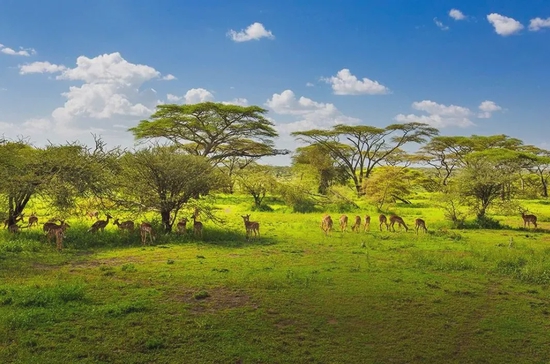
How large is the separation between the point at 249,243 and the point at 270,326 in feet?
33.5

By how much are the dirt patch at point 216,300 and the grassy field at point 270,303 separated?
5 cm

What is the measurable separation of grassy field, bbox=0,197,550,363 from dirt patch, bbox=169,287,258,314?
5cm

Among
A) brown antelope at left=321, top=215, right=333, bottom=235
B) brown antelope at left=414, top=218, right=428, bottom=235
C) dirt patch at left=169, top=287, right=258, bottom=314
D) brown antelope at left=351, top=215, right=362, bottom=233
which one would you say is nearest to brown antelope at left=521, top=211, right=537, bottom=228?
brown antelope at left=414, top=218, right=428, bottom=235

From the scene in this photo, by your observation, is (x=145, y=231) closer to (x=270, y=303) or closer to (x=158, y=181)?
(x=158, y=181)

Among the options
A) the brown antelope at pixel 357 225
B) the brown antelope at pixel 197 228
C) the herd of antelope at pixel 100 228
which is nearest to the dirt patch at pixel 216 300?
the herd of antelope at pixel 100 228

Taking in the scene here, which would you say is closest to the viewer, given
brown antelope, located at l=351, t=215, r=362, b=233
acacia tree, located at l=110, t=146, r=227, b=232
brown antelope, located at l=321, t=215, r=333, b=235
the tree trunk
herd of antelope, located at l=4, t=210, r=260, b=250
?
herd of antelope, located at l=4, t=210, r=260, b=250

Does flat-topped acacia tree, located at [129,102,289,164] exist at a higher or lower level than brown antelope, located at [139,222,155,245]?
higher

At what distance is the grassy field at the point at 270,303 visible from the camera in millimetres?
7504

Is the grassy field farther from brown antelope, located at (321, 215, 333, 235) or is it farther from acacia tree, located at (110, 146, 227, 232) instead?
brown antelope, located at (321, 215, 333, 235)

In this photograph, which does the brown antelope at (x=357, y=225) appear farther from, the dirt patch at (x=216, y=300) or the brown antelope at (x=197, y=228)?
the dirt patch at (x=216, y=300)

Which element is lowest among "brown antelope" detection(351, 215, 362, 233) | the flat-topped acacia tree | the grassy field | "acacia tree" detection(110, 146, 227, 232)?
the grassy field

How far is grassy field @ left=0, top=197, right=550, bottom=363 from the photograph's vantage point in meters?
7.50

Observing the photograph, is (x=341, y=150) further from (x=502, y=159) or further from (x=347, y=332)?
(x=347, y=332)

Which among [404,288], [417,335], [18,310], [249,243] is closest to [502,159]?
[249,243]
